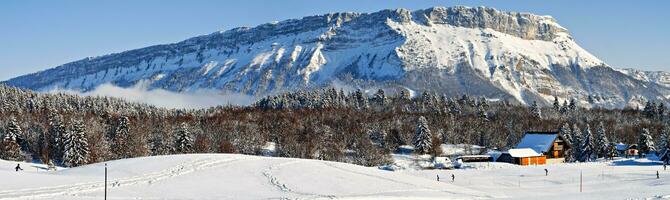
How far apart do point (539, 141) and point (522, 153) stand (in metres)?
10.5

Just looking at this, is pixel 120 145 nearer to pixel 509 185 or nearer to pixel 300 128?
pixel 300 128

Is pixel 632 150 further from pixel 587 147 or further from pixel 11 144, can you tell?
pixel 11 144

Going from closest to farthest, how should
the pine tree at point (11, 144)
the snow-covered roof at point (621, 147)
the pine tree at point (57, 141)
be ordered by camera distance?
the pine tree at point (57, 141)
the pine tree at point (11, 144)
the snow-covered roof at point (621, 147)

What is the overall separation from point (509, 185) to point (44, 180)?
141 feet

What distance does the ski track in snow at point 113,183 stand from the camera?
136ft

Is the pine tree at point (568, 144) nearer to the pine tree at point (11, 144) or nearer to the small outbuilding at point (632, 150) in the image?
the small outbuilding at point (632, 150)

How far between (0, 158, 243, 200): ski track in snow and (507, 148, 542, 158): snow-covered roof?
6389 centimetres

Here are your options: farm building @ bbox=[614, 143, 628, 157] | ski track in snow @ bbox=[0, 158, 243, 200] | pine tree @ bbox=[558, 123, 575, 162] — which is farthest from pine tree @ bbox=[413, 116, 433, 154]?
ski track in snow @ bbox=[0, 158, 243, 200]

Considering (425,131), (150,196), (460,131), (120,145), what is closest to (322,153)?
(425,131)

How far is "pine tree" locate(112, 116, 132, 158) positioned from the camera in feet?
379

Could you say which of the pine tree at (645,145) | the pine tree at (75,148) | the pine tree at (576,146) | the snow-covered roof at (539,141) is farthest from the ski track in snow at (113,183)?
the pine tree at (645,145)

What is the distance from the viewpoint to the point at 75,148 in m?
104

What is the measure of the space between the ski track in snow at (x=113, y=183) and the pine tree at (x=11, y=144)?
64.3 meters

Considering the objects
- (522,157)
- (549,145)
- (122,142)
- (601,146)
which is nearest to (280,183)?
(522,157)
